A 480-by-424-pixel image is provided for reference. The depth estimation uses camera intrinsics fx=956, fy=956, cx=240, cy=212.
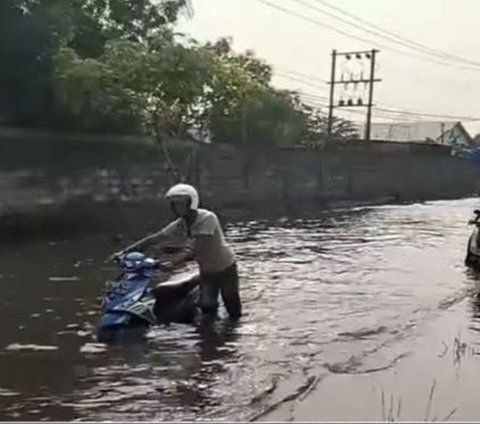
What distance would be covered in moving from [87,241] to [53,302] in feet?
28.9

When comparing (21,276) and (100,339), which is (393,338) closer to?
(100,339)

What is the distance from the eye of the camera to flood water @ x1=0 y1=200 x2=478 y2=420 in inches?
302

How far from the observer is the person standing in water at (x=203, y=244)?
1004 cm

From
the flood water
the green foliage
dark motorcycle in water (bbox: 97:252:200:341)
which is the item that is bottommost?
the flood water

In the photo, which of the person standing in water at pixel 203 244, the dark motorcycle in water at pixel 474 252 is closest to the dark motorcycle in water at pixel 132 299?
the person standing in water at pixel 203 244

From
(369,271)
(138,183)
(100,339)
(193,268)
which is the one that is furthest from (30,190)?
(100,339)

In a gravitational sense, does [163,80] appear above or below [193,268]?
above

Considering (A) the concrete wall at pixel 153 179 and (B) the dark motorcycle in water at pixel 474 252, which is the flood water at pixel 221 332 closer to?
(B) the dark motorcycle in water at pixel 474 252

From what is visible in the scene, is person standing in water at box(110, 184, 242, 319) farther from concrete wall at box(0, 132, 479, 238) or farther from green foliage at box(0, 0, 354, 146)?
green foliage at box(0, 0, 354, 146)

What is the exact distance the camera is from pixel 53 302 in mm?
12797

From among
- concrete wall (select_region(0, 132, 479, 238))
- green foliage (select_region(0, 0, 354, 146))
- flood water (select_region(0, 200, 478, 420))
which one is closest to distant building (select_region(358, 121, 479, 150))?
concrete wall (select_region(0, 132, 479, 238))

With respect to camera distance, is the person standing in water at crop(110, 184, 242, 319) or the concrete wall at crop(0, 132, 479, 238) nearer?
the person standing in water at crop(110, 184, 242, 319)

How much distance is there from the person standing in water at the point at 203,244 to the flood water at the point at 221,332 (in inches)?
15.1

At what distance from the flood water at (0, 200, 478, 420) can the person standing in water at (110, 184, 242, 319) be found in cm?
38
